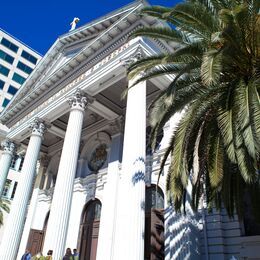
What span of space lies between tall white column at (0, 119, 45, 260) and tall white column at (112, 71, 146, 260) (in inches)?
283

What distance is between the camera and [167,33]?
7648 millimetres

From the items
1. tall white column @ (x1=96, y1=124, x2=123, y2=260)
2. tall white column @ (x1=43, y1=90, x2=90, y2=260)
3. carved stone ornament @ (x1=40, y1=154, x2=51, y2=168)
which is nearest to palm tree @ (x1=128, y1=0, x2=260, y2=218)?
tall white column @ (x1=43, y1=90, x2=90, y2=260)

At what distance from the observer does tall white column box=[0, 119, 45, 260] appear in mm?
13820

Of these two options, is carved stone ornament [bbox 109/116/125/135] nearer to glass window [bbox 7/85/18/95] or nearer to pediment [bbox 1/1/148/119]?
pediment [bbox 1/1/148/119]

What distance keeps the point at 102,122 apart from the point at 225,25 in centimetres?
1284

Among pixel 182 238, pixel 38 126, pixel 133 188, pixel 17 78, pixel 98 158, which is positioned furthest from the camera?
pixel 17 78

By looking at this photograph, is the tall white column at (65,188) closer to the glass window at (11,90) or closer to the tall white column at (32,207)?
the tall white column at (32,207)

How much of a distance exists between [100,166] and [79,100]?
546cm

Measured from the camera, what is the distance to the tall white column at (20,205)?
13820 millimetres

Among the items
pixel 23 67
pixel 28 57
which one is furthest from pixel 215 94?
pixel 28 57

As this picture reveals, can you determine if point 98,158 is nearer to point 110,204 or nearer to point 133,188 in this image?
point 110,204

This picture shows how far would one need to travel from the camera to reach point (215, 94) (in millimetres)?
7277

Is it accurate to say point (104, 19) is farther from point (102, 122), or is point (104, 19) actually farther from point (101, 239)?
point (101, 239)

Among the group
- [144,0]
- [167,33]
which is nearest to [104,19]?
[144,0]
